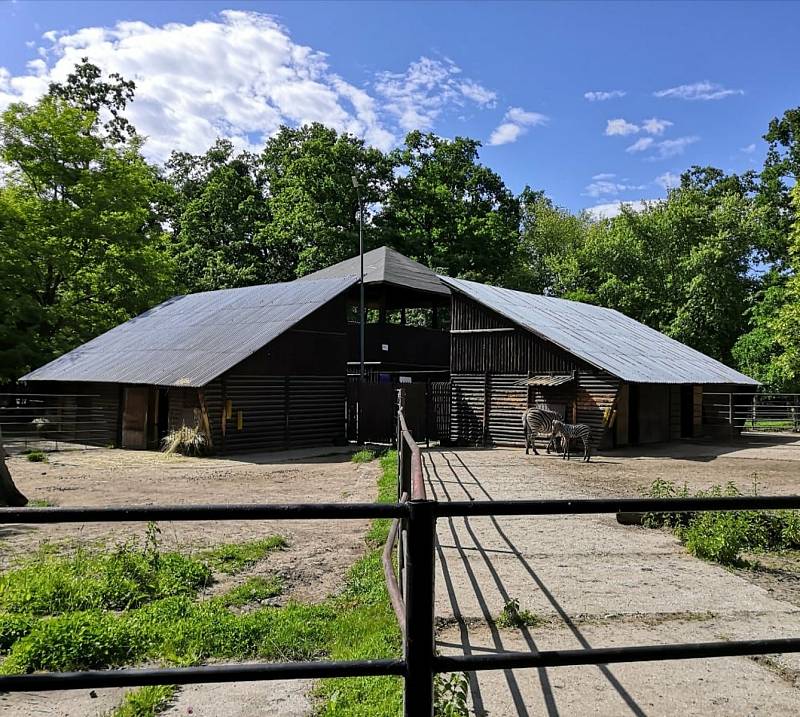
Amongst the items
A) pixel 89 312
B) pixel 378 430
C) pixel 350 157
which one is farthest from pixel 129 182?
pixel 378 430

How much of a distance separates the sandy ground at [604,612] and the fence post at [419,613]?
1822 mm

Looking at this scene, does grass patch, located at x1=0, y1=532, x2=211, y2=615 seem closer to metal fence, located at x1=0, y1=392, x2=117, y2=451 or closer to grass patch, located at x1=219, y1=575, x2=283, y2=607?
grass patch, located at x1=219, y1=575, x2=283, y2=607

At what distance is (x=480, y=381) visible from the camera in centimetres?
2292

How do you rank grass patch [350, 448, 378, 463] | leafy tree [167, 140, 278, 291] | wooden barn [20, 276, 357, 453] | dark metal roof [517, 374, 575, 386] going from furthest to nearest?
1. leafy tree [167, 140, 278, 291]
2. dark metal roof [517, 374, 575, 386]
3. wooden barn [20, 276, 357, 453]
4. grass patch [350, 448, 378, 463]

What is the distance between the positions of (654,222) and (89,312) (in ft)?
112

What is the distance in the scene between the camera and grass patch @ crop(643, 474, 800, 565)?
720 cm

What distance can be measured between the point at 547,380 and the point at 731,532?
13.3 m

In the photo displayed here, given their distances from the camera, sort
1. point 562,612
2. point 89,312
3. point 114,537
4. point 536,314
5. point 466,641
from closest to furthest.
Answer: point 466,641 → point 562,612 → point 114,537 → point 536,314 → point 89,312

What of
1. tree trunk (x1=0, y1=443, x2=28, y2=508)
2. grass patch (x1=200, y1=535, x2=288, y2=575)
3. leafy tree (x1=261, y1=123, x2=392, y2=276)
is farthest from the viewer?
leafy tree (x1=261, y1=123, x2=392, y2=276)

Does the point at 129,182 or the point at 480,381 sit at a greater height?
the point at 129,182

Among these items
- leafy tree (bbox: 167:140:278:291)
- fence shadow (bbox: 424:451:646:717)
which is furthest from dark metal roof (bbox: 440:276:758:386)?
leafy tree (bbox: 167:140:278:291)

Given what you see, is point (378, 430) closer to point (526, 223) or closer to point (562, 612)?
point (562, 612)

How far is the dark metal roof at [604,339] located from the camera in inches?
813

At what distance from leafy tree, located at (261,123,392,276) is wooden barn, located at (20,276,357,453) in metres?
16.0
